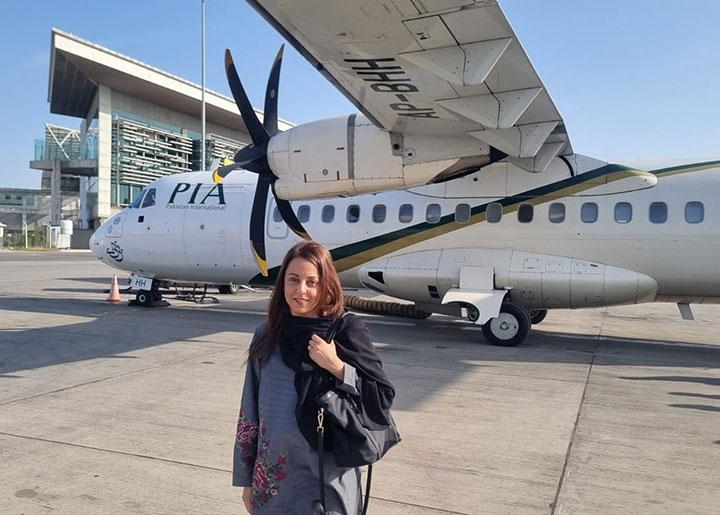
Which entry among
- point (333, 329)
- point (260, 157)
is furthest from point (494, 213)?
point (333, 329)

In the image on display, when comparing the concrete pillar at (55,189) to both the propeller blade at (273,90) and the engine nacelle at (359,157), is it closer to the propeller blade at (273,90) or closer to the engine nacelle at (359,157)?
the propeller blade at (273,90)

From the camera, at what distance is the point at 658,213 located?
10625 millimetres

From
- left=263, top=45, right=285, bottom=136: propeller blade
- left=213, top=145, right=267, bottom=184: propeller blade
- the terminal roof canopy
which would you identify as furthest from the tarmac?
the terminal roof canopy

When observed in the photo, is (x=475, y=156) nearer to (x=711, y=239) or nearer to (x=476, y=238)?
(x=476, y=238)

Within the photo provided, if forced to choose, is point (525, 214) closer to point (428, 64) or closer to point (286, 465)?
point (428, 64)

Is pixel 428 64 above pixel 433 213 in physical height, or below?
Answer: above

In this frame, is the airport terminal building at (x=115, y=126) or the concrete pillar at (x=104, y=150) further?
the concrete pillar at (x=104, y=150)

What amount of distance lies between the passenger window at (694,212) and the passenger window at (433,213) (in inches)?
185

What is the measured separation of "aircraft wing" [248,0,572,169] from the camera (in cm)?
609

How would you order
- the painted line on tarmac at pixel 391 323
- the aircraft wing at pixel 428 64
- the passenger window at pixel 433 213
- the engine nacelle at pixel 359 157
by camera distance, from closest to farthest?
the aircraft wing at pixel 428 64, the engine nacelle at pixel 359 157, the passenger window at pixel 433 213, the painted line on tarmac at pixel 391 323

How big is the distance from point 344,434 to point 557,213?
32.2ft

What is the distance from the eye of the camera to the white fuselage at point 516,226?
10.5 metres

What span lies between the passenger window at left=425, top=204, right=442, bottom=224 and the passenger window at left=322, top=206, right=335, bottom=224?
7.61 feet

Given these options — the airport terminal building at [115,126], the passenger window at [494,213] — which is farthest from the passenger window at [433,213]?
the airport terminal building at [115,126]
